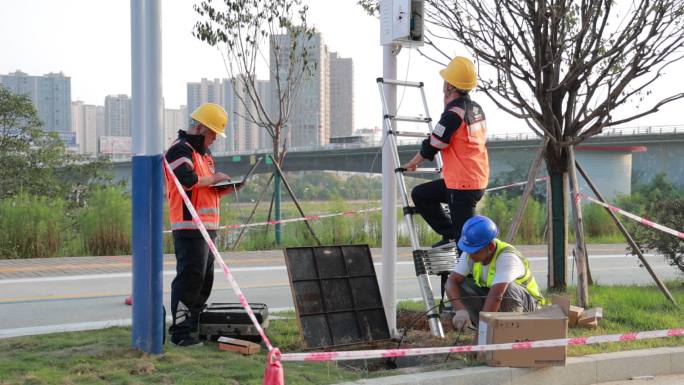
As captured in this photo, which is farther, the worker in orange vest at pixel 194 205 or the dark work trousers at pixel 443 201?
the dark work trousers at pixel 443 201

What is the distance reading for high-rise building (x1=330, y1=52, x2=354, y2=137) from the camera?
35531 millimetres

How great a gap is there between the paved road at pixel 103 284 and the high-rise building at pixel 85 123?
233ft

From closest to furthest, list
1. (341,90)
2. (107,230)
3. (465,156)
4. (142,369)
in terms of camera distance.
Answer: (142,369) → (465,156) → (107,230) → (341,90)

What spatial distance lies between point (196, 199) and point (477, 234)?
2.34 meters

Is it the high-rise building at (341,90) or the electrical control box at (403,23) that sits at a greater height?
the high-rise building at (341,90)

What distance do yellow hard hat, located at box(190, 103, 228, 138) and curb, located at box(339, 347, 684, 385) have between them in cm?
248

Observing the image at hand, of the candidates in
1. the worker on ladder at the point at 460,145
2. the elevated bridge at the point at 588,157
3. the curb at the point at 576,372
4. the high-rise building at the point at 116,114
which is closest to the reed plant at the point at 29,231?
the worker on ladder at the point at 460,145

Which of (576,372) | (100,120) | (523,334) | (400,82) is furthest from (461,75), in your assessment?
(100,120)

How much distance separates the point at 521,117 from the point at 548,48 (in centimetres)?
91

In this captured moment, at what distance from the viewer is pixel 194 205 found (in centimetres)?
675

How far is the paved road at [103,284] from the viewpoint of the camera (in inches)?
337

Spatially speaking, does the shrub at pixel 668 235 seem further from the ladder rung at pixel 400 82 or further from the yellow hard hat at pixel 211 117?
the yellow hard hat at pixel 211 117

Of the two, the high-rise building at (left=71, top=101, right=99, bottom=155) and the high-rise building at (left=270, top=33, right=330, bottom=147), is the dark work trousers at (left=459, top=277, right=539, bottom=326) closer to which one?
the high-rise building at (left=270, top=33, right=330, bottom=147)

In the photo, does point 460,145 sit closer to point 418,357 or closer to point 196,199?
point 418,357
